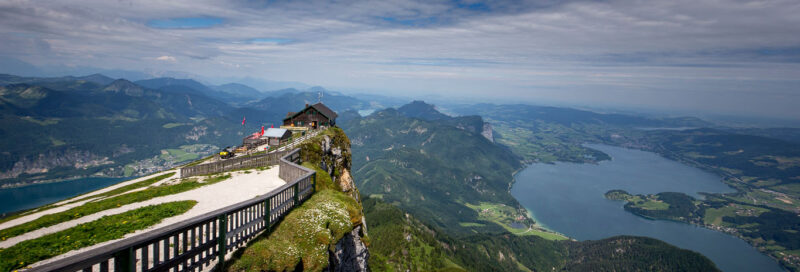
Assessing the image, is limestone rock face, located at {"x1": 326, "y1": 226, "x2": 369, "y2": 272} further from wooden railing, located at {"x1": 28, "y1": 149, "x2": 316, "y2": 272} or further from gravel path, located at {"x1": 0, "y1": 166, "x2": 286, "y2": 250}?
gravel path, located at {"x1": 0, "y1": 166, "x2": 286, "y2": 250}

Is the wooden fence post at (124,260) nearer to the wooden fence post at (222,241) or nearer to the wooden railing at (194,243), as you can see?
the wooden railing at (194,243)

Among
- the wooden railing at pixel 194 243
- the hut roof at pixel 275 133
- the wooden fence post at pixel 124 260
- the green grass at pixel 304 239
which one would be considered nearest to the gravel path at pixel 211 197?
the wooden railing at pixel 194 243

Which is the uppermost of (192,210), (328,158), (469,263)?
(192,210)

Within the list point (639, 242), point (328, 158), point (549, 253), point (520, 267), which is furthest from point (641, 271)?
point (328, 158)

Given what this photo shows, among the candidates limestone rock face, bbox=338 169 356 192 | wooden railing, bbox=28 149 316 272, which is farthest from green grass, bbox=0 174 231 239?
limestone rock face, bbox=338 169 356 192

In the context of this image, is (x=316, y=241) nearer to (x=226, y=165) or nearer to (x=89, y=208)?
(x=89, y=208)

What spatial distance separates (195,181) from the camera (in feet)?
70.0

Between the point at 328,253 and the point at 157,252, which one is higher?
the point at 157,252

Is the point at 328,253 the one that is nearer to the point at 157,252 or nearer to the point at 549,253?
the point at 157,252

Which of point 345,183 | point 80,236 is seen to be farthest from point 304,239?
point 345,183

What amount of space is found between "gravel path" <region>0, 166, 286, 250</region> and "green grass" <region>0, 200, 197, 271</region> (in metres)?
0.51

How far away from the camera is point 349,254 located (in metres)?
16.4

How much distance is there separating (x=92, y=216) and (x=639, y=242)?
736 ft

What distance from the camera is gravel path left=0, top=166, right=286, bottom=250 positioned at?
12.2 metres
